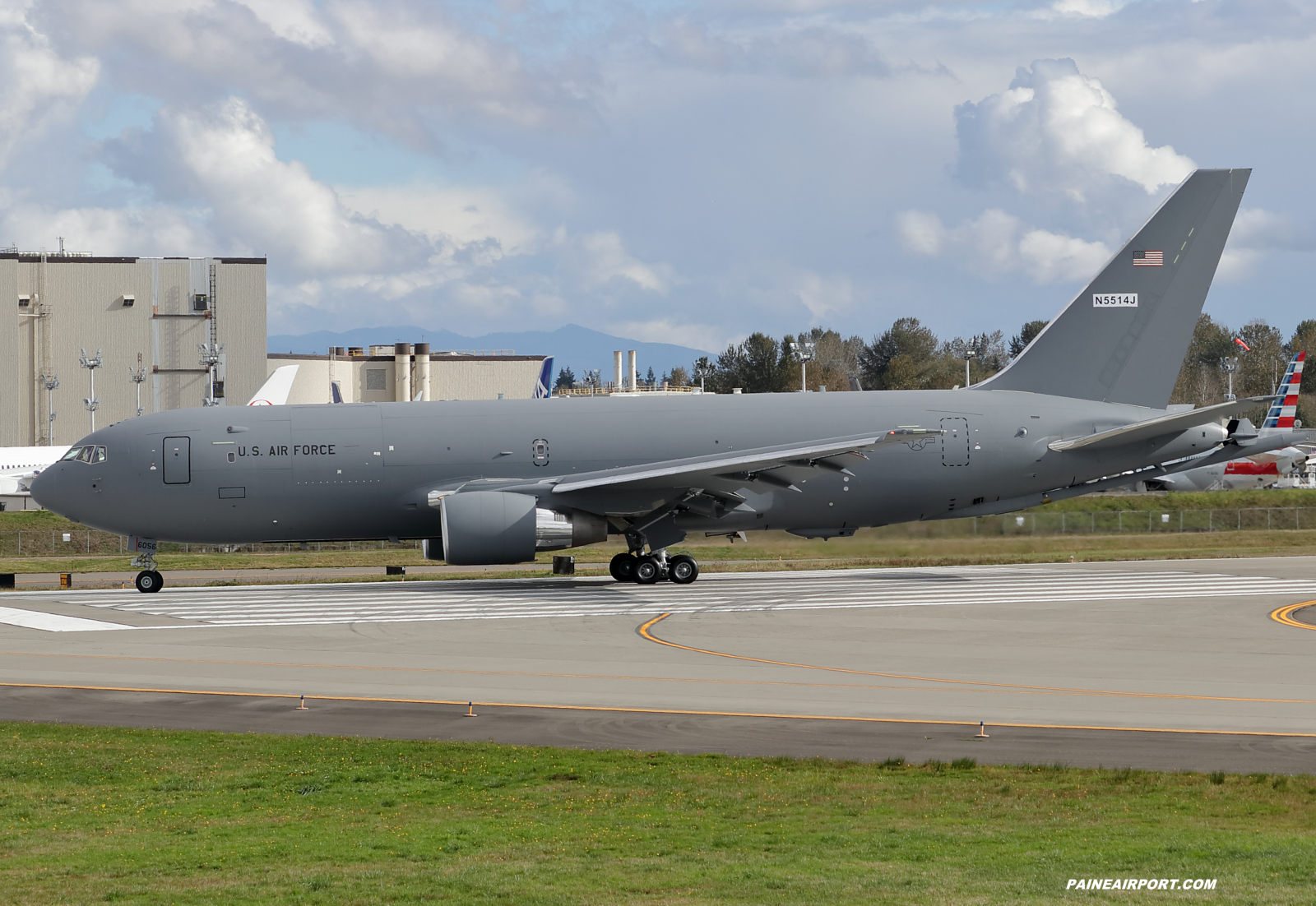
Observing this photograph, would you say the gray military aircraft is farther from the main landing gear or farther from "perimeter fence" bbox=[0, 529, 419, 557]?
"perimeter fence" bbox=[0, 529, 419, 557]

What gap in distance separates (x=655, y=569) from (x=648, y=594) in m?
2.91

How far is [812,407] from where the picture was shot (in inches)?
1422

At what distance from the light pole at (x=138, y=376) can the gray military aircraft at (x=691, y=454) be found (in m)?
73.6

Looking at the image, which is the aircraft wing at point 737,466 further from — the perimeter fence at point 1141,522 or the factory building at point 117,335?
the factory building at point 117,335

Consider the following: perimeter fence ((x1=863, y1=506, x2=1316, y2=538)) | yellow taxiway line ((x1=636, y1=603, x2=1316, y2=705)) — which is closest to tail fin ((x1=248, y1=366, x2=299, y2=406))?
perimeter fence ((x1=863, y1=506, x2=1316, y2=538))

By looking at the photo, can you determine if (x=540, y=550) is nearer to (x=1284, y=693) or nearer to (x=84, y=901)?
(x=1284, y=693)

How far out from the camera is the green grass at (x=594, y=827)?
30.5 ft

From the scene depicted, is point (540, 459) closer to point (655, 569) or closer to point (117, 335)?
point (655, 569)

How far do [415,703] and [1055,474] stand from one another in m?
23.2

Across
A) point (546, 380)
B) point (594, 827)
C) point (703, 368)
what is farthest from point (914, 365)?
point (594, 827)

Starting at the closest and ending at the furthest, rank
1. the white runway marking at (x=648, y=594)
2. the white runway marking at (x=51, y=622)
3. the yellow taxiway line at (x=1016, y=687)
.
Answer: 1. the yellow taxiway line at (x=1016, y=687)
2. the white runway marking at (x=51, y=622)
3. the white runway marking at (x=648, y=594)

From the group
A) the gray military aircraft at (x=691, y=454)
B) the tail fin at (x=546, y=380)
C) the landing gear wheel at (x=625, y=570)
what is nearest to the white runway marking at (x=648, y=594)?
the landing gear wheel at (x=625, y=570)

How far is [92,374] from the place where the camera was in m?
107

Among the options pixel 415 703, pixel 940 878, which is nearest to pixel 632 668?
pixel 415 703
